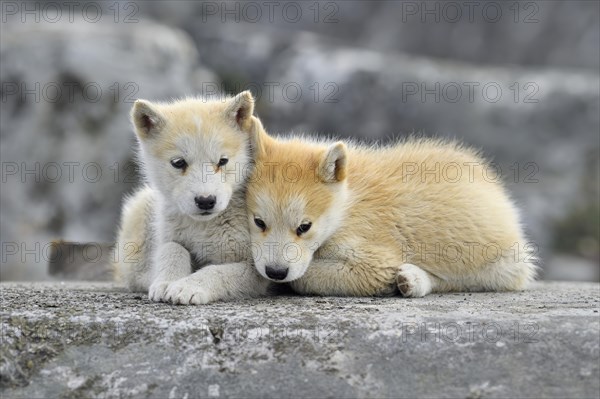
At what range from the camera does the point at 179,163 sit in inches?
230

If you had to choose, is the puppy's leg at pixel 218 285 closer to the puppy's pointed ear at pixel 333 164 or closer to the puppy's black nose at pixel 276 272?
the puppy's black nose at pixel 276 272

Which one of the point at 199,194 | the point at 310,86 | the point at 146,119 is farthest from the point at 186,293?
the point at 310,86

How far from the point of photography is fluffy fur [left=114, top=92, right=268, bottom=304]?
5.64 m

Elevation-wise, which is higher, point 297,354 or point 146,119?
point 146,119

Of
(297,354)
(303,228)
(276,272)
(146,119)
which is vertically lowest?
(297,354)

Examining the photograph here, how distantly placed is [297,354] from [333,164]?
72.1 inches

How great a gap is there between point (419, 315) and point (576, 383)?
101 cm

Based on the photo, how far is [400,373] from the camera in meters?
4.55

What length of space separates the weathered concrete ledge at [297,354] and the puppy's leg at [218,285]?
42 cm

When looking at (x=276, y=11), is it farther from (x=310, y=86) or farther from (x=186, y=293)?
(x=186, y=293)

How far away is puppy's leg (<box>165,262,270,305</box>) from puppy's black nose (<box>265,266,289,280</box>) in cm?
31

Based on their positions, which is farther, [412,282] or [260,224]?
[412,282]

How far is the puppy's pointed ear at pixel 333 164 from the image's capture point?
5.97 m

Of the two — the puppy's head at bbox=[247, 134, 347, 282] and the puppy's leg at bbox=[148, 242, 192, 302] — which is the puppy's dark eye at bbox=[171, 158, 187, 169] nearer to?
the puppy's head at bbox=[247, 134, 347, 282]
